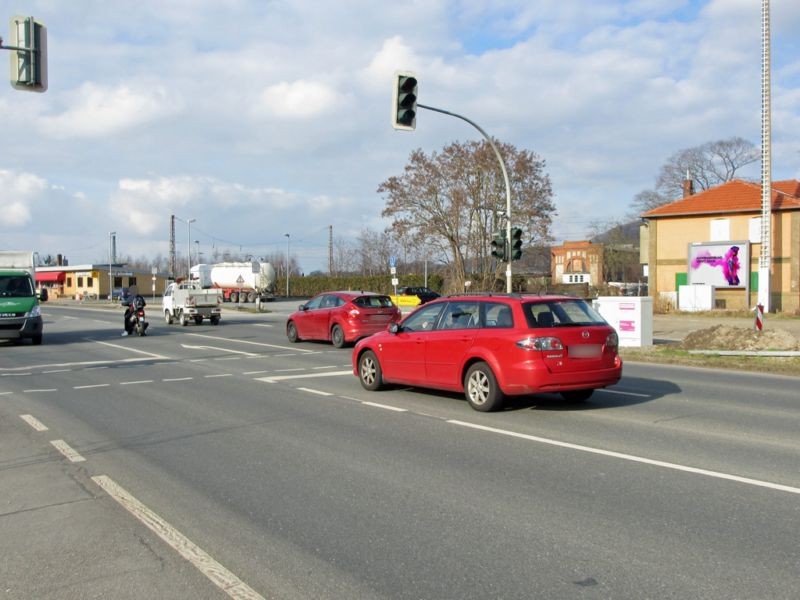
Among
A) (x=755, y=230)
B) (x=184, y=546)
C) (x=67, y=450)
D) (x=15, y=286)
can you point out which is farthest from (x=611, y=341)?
(x=755, y=230)

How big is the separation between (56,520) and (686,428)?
6.68 metres

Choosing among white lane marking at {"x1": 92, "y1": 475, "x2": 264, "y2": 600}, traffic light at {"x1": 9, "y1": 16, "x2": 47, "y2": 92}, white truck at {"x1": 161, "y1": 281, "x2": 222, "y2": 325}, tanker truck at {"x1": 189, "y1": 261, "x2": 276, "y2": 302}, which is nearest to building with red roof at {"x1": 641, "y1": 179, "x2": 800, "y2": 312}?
white truck at {"x1": 161, "y1": 281, "x2": 222, "y2": 325}

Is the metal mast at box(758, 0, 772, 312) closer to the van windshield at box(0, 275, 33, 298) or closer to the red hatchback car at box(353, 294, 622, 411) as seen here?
the red hatchback car at box(353, 294, 622, 411)

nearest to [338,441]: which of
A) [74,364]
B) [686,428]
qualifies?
[686,428]

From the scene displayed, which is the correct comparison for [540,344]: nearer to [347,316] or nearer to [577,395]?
[577,395]

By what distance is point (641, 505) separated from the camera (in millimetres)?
5543

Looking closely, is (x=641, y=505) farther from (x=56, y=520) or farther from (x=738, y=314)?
(x=738, y=314)

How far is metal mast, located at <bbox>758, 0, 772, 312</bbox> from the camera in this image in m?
33.1

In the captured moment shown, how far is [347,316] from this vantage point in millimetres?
19578

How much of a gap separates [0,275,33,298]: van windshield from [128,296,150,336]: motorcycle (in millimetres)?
4158

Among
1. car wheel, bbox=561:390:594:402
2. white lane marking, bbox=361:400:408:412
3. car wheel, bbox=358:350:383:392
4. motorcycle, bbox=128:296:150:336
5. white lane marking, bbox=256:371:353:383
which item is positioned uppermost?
motorcycle, bbox=128:296:150:336

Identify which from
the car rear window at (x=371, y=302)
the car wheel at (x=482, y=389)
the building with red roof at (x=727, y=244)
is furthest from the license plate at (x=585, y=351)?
the building with red roof at (x=727, y=244)

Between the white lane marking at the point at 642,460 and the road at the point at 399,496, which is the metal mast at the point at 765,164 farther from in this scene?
the white lane marking at the point at 642,460

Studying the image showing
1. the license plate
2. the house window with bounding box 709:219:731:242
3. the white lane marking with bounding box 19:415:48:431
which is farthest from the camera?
the house window with bounding box 709:219:731:242
